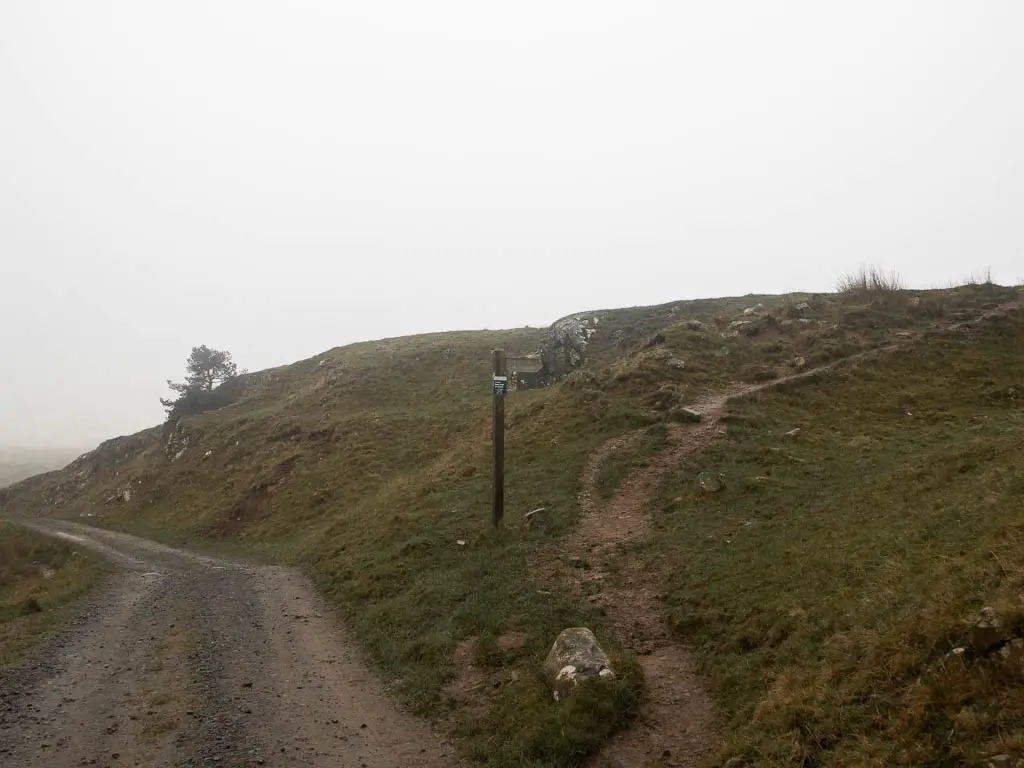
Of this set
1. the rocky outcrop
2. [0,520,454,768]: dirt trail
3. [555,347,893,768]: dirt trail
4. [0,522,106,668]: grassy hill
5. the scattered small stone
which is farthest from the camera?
A: the rocky outcrop

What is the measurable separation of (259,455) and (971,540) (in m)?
42.5

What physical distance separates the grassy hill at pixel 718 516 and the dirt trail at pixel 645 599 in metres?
0.41

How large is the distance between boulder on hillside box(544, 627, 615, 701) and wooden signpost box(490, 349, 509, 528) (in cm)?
808

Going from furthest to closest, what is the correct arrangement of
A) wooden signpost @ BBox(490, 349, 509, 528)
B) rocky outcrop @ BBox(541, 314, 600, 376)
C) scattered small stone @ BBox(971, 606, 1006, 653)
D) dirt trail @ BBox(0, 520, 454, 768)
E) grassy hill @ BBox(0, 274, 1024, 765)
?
rocky outcrop @ BBox(541, 314, 600, 376) < wooden signpost @ BBox(490, 349, 509, 528) < dirt trail @ BBox(0, 520, 454, 768) < grassy hill @ BBox(0, 274, 1024, 765) < scattered small stone @ BBox(971, 606, 1006, 653)

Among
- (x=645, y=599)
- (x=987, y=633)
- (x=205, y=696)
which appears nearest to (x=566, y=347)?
(x=645, y=599)

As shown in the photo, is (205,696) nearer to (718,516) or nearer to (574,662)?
(574,662)

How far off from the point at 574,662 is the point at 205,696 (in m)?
7.40

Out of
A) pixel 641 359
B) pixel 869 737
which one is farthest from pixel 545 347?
pixel 869 737

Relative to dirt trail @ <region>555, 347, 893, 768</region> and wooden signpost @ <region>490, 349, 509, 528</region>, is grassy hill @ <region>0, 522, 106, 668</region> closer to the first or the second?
wooden signpost @ <region>490, 349, 509, 528</region>

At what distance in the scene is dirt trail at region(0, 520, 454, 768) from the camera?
9.32 metres

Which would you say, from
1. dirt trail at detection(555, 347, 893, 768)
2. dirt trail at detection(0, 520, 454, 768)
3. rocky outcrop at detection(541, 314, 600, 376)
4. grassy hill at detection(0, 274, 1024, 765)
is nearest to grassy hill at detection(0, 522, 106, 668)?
dirt trail at detection(0, 520, 454, 768)

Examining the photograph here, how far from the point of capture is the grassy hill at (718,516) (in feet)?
25.0

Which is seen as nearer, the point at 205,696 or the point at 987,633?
the point at 987,633

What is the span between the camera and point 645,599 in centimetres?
1294
